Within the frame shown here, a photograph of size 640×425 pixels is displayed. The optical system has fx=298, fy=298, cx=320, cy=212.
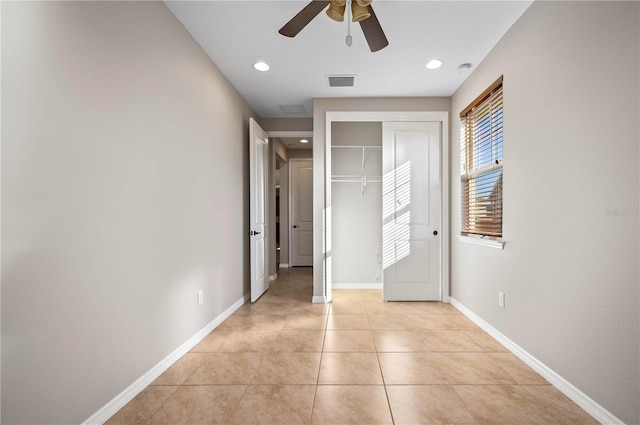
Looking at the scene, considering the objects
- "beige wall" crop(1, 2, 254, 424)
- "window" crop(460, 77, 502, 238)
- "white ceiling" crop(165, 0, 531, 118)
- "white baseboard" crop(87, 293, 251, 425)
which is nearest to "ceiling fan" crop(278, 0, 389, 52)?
"white ceiling" crop(165, 0, 531, 118)

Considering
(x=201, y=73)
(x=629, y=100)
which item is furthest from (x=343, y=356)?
(x=201, y=73)

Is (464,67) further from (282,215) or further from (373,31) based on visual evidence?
(282,215)

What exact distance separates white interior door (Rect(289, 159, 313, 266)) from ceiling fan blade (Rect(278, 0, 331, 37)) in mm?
4653

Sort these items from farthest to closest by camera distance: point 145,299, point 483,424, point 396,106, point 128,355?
point 396,106 → point 145,299 → point 128,355 → point 483,424

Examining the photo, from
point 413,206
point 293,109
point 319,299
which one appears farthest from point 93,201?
point 413,206

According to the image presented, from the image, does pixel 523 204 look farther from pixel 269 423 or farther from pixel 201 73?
pixel 201 73

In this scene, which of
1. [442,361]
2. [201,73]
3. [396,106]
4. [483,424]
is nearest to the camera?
[483,424]

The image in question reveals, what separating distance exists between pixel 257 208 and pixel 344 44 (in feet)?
7.24

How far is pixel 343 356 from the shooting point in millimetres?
2285

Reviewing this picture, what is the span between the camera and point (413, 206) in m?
3.83

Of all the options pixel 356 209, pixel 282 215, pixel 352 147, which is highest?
pixel 352 147

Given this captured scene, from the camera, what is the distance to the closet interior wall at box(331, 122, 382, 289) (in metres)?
4.50

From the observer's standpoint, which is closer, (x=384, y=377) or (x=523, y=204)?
(x=384, y=377)

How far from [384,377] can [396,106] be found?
310 centimetres
